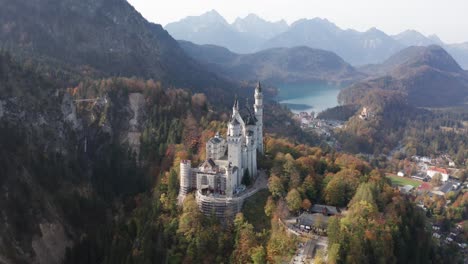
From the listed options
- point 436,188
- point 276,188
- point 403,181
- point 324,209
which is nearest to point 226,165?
point 276,188

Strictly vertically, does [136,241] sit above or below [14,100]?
below

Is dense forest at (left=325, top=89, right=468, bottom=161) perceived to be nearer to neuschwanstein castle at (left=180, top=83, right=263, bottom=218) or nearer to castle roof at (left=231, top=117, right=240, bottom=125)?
neuschwanstein castle at (left=180, top=83, right=263, bottom=218)

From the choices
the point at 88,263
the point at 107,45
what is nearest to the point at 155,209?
the point at 88,263

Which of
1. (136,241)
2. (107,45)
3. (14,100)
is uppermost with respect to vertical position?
(107,45)

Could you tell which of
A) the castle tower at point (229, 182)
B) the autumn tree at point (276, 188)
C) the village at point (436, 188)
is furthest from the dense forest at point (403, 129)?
the castle tower at point (229, 182)

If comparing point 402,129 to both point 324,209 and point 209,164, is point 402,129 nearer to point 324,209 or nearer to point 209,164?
point 324,209

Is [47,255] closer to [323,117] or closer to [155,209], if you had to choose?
[155,209]

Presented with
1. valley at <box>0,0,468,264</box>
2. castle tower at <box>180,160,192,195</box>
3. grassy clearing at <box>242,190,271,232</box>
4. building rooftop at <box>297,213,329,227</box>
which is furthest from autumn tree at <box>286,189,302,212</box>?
castle tower at <box>180,160,192,195</box>
